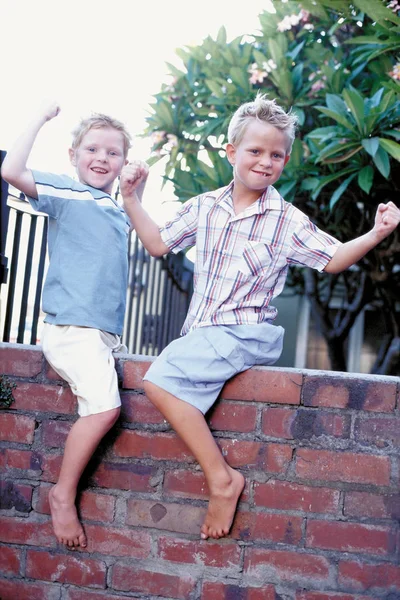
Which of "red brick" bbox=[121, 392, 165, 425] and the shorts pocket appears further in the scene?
"red brick" bbox=[121, 392, 165, 425]

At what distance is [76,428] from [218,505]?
1.63 feet

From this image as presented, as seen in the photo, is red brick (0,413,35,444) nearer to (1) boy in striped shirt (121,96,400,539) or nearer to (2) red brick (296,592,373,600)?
(1) boy in striped shirt (121,96,400,539)

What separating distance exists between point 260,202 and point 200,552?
3.70 ft

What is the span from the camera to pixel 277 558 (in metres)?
2.08

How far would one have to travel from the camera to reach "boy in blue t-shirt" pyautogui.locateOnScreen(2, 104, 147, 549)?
6.93 feet

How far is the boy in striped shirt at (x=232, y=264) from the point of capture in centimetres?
205

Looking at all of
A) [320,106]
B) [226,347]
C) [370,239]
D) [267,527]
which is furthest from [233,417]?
[320,106]

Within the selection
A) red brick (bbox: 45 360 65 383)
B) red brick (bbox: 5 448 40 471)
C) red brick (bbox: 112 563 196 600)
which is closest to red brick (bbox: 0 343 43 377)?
red brick (bbox: 45 360 65 383)

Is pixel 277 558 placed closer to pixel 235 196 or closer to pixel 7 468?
pixel 7 468

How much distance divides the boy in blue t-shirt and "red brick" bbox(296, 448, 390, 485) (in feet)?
1.99

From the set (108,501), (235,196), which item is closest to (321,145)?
(235,196)

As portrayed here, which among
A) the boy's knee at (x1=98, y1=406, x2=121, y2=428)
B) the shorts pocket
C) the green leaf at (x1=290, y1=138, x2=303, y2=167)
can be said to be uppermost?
the green leaf at (x1=290, y1=138, x2=303, y2=167)

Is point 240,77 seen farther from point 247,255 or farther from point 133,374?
A: point 133,374

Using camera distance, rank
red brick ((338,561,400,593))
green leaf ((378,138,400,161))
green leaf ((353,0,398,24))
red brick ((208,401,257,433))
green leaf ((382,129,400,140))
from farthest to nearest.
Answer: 1. green leaf ((353,0,398,24))
2. green leaf ((382,129,400,140))
3. green leaf ((378,138,400,161))
4. red brick ((208,401,257,433))
5. red brick ((338,561,400,593))
